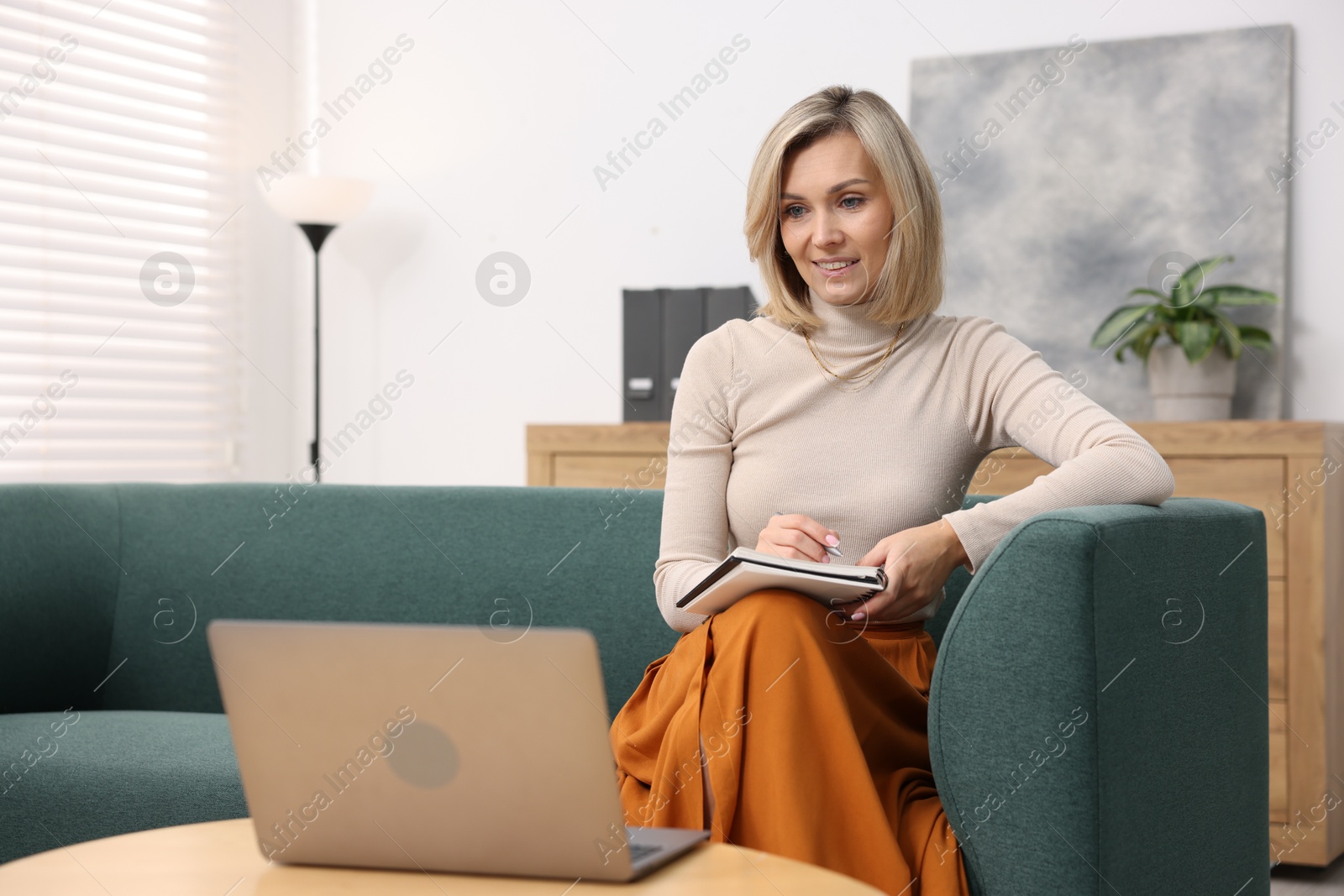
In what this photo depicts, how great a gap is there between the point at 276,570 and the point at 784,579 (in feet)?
4.05

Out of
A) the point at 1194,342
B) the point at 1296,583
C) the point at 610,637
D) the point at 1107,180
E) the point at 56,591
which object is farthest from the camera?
the point at 1107,180

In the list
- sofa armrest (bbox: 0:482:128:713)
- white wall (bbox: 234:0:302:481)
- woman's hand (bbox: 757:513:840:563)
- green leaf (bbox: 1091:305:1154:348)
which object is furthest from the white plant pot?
white wall (bbox: 234:0:302:481)

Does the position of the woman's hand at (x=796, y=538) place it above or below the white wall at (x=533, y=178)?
below

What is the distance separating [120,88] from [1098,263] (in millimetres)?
2842

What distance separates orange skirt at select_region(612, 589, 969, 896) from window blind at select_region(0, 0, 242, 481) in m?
2.68

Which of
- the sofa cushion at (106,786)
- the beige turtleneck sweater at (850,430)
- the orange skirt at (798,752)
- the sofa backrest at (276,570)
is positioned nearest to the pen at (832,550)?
the beige turtleneck sweater at (850,430)

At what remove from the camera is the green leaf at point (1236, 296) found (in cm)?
293

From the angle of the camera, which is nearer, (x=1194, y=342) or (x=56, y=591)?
(x=56, y=591)

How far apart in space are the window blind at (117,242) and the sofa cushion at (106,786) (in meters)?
1.76

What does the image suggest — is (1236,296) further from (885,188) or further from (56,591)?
(56,591)

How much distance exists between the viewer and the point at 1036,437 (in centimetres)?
164

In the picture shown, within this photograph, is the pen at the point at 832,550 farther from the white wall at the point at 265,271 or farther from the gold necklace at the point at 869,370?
the white wall at the point at 265,271

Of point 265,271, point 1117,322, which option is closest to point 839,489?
point 1117,322

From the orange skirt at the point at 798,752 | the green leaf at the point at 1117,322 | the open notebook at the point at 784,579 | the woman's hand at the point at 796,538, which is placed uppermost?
the green leaf at the point at 1117,322
